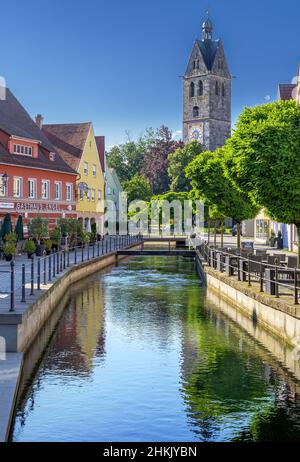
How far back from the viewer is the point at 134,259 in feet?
174

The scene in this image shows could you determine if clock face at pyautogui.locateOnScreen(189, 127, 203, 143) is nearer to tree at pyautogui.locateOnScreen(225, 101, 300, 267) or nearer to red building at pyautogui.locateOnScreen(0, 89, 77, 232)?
red building at pyautogui.locateOnScreen(0, 89, 77, 232)

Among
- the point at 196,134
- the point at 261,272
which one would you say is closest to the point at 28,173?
the point at 261,272

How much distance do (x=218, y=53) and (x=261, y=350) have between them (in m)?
118

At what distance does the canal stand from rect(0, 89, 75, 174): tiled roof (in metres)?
25.0

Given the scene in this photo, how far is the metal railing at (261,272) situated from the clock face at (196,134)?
3393 inches

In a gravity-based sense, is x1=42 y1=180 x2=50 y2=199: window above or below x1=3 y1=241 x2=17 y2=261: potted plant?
above

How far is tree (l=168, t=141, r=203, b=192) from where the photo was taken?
115 metres

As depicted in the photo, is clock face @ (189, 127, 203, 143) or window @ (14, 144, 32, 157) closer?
window @ (14, 144, 32, 157)

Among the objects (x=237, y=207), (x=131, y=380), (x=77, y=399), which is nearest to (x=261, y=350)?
(x=131, y=380)

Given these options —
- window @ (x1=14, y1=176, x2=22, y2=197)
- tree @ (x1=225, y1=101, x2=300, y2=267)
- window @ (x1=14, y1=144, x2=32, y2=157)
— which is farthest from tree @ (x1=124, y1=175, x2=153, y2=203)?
tree @ (x1=225, y1=101, x2=300, y2=267)

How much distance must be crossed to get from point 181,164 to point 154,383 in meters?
103

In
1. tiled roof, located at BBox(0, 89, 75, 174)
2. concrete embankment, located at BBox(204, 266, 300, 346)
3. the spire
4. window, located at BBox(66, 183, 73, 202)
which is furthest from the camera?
the spire
